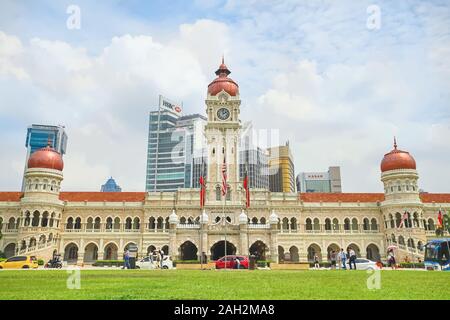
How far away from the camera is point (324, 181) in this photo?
143125 millimetres

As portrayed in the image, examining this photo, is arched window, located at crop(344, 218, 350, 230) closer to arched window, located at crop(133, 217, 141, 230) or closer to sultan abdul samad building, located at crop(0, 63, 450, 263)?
sultan abdul samad building, located at crop(0, 63, 450, 263)

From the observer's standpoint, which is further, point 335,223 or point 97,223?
point 335,223

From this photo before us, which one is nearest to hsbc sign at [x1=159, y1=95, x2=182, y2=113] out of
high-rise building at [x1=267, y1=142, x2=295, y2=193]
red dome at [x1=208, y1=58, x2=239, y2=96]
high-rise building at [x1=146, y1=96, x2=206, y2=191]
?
high-rise building at [x1=146, y1=96, x2=206, y2=191]

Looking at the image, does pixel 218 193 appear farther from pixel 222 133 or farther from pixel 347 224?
pixel 347 224

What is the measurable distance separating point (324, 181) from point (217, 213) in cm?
9956

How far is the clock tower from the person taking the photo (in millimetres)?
53844

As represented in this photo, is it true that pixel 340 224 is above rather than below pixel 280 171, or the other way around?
below

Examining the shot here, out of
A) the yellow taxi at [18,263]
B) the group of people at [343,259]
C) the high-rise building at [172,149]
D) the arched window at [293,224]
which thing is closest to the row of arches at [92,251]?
the yellow taxi at [18,263]

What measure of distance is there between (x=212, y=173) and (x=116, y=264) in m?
19.5

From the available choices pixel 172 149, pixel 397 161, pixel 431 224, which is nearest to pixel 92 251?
pixel 397 161

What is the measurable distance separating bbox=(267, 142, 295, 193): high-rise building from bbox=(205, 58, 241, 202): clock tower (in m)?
78.2
